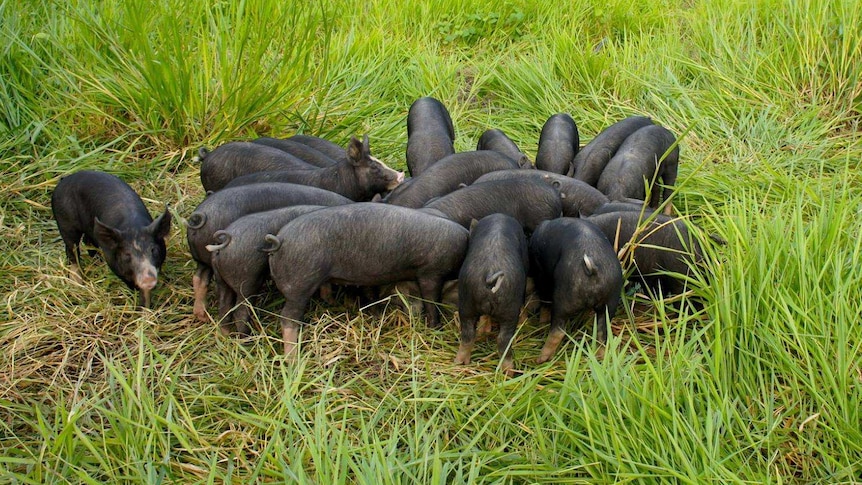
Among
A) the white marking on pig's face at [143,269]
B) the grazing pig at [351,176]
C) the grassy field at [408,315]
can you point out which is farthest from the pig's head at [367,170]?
the white marking on pig's face at [143,269]

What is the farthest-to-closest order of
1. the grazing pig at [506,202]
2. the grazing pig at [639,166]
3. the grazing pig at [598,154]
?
1. the grazing pig at [598,154]
2. the grazing pig at [639,166]
3. the grazing pig at [506,202]

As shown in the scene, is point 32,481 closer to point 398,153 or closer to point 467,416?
point 467,416

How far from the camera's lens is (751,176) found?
5270mm

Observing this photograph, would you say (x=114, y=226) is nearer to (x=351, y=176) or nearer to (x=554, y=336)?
(x=351, y=176)

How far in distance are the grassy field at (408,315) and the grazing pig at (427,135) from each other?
356mm

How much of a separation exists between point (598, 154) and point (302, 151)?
6.30 ft

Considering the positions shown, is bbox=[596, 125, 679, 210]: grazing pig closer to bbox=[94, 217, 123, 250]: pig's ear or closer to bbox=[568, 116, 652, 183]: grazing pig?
bbox=[568, 116, 652, 183]: grazing pig

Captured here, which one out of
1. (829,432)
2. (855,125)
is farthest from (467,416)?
(855,125)

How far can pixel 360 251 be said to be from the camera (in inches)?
153

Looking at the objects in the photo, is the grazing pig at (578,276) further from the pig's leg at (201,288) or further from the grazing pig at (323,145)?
the grazing pig at (323,145)

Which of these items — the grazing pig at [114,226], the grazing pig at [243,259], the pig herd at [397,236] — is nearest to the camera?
the pig herd at [397,236]

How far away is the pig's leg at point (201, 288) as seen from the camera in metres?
4.12

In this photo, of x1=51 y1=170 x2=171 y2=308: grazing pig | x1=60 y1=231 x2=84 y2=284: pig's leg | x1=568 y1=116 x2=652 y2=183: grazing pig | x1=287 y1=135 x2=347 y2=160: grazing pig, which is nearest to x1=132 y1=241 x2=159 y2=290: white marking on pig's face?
x1=51 y1=170 x2=171 y2=308: grazing pig

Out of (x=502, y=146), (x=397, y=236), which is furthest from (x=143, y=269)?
(x=502, y=146)
